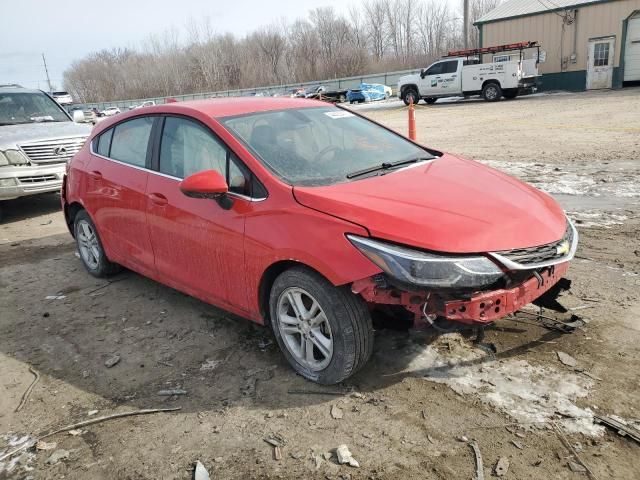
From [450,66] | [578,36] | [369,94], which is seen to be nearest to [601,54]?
[578,36]

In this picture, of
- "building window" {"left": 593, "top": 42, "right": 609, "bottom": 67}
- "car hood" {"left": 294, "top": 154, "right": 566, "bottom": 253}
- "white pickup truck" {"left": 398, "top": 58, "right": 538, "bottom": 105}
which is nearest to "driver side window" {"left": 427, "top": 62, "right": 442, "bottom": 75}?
"white pickup truck" {"left": 398, "top": 58, "right": 538, "bottom": 105}

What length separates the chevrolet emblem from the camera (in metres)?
2.94

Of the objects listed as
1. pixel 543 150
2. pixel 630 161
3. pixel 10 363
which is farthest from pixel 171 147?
pixel 543 150

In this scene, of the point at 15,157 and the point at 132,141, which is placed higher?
the point at 132,141

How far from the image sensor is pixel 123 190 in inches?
171

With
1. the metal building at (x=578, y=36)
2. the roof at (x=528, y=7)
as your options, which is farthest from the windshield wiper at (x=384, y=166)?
the roof at (x=528, y=7)

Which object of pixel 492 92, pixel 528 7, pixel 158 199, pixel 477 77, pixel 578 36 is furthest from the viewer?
pixel 528 7

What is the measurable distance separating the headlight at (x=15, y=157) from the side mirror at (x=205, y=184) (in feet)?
19.9

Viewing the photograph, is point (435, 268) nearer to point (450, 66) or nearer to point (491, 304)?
point (491, 304)

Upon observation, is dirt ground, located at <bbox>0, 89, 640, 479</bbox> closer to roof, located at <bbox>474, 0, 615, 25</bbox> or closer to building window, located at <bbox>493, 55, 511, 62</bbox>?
building window, located at <bbox>493, 55, 511, 62</bbox>

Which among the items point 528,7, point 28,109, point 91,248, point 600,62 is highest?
point 528,7

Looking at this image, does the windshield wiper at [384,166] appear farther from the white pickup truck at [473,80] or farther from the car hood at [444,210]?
the white pickup truck at [473,80]

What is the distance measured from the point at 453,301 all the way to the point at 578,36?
97.9ft

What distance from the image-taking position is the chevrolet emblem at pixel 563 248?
2.94 metres
